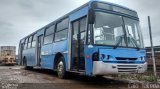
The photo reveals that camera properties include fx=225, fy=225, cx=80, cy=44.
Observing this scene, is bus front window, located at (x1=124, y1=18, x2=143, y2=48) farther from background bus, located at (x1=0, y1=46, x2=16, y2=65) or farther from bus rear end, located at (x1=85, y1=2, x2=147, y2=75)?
background bus, located at (x1=0, y1=46, x2=16, y2=65)

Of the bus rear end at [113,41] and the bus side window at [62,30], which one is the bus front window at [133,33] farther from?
the bus side window at [62,30]

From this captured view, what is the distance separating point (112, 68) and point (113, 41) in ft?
3.63

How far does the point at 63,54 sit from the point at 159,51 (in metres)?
7.29

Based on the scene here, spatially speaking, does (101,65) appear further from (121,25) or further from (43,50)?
(43,50)

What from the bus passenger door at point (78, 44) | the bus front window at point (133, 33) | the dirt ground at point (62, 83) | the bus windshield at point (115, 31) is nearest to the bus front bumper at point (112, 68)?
the dirt ground at point (62, 83)

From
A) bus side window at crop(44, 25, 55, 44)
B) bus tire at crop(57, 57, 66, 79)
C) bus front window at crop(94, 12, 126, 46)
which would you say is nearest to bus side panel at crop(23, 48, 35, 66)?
bus side window at crop(44, 25, 55, 44)

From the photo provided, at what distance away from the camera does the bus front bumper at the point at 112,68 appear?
7.88m

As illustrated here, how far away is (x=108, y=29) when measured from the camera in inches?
344

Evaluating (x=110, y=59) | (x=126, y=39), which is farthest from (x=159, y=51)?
(x=110, y=59)

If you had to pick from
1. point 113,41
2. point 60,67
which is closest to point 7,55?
point 60,67

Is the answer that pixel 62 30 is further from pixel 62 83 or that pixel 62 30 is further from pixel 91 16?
pixel 91 16

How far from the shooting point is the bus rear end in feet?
26.5

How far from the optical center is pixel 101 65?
789cm

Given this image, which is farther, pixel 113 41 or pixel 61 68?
pixel 61 68
